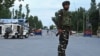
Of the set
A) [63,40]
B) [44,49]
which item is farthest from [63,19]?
[44,49]

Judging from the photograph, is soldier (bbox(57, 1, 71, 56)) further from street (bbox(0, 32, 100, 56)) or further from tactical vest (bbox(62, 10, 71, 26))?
street (bbox(0, 32, 100, 56))

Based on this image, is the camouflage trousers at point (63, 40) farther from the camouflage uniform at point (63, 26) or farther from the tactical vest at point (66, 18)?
the tactical vest at point (66, 18)

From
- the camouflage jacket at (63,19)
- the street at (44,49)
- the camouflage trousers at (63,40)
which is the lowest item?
the street at (44,49)

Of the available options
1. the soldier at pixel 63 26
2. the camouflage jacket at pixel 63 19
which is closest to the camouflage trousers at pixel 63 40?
the soldier at pixel 63 26

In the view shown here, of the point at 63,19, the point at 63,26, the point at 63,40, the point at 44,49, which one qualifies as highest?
the point at 63,19

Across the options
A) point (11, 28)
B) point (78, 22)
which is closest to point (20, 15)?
point (78, 22)

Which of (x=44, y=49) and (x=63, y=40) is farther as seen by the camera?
(x=44, y=49)

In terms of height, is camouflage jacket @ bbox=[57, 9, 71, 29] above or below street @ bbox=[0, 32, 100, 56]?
above

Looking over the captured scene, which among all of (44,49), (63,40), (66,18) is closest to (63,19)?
(66,18)

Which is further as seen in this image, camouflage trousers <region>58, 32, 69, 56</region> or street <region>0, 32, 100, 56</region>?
street <region>0, 32, 100, 56</region>

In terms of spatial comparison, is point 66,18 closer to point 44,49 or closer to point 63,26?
point 63,26

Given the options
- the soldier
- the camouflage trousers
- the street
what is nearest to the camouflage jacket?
the soldier

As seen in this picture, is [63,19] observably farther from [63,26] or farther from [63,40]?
[63,40]

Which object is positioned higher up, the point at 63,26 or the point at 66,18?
the point at 66,18
